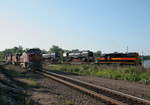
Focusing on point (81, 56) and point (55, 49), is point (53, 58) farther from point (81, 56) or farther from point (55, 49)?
point (55, 49)

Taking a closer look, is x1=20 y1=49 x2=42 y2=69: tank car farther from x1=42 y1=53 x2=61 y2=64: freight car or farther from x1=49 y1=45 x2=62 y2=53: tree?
x1=49 y1=45 x2=62 y2=53: tree

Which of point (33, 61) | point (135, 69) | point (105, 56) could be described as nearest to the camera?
point (135, 69)

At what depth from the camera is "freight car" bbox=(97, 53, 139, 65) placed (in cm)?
2619

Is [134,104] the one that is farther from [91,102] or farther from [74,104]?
[74,104]

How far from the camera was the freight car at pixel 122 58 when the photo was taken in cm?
2619

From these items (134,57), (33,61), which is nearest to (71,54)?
(134,57)

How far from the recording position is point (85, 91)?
24.7 ft

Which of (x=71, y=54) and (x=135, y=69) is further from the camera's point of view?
(x=71, y=54)

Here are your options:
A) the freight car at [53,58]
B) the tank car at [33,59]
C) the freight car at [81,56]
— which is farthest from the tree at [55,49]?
the tank car at [33,59]

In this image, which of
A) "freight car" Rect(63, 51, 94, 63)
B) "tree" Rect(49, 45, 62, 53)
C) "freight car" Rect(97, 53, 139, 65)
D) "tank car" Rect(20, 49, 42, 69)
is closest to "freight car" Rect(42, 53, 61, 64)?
"freight car" Rect(63, 51, 94, 63)

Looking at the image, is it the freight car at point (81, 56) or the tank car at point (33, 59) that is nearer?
the tank car at point (33, 59)

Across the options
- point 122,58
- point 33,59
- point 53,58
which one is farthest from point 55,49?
point 33,59

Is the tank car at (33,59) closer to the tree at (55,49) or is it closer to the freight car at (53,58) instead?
the freight car at (53,58)

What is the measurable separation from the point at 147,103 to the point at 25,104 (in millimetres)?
4648
